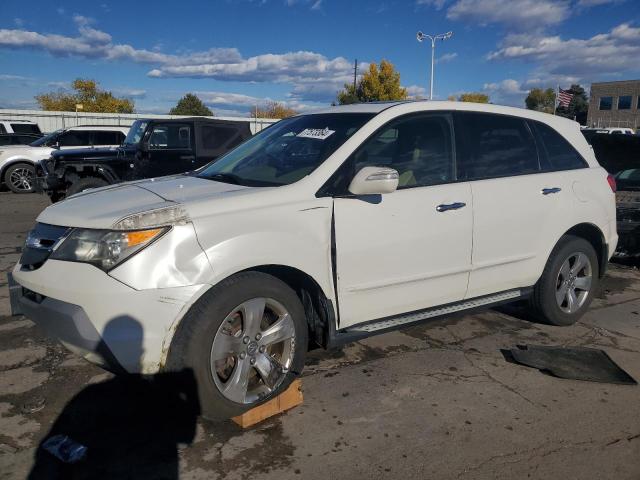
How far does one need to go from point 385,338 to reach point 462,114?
1893 millimetres

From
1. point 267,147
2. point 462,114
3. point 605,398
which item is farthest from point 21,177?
point 605,398

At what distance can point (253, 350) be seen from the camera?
10.5ft

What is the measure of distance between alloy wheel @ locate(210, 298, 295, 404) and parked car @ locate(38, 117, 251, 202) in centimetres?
723

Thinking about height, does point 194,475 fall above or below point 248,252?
below

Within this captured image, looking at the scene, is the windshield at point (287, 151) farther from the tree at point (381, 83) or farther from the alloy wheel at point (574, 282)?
the tree at point (381, 83)

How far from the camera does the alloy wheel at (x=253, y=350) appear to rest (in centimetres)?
305

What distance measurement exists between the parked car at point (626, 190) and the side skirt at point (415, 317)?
3.02 meters

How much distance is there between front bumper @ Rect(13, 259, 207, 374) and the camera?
2758 mm

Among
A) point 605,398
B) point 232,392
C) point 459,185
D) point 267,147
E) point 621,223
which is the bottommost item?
point 605,398

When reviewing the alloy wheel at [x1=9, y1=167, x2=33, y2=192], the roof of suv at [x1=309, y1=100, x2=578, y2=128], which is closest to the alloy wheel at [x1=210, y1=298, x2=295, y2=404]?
the roof of suv at [x1=309, y1=100, x2=578, y2=128]

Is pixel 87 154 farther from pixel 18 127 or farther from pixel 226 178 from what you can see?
pixel 18 127

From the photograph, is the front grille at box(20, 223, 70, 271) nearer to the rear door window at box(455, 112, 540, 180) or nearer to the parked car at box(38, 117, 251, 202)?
the rear door window at box(455, 112, 540, 180)

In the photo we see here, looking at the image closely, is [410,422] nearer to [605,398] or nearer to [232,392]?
[232,392]

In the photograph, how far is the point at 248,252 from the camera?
303 cm
